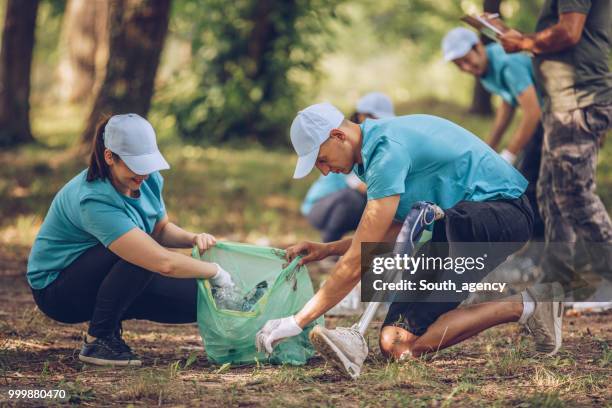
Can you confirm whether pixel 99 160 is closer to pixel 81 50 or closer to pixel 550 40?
pixel 550 40

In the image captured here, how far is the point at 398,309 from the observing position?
408 cm

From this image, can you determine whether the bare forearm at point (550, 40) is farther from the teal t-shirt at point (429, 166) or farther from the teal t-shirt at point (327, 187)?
the teal t-shirt at point (327, 187)

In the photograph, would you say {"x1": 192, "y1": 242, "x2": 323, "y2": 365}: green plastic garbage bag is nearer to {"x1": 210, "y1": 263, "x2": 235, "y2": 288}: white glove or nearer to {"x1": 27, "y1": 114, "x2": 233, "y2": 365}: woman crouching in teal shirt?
{"x1": 210, "y1": 263, "x2": 235, "y2": 288}: white glove

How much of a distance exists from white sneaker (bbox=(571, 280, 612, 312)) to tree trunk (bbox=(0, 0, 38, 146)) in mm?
6690

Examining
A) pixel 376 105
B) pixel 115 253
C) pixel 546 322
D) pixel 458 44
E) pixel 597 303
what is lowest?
pixel 597 303

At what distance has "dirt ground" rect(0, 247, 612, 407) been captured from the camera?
3377 millimetres

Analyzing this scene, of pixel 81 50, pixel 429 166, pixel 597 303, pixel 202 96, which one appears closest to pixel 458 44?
pixel 597 303

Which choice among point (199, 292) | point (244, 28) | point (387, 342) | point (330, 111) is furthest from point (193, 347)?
point (244, 28)

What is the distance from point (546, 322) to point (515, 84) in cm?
222

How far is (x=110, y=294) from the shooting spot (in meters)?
3.97

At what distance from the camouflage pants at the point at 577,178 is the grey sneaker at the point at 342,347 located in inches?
79.8

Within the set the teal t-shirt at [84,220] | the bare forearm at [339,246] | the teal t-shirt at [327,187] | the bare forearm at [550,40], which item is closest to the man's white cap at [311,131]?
the bare forearm at [339,246]

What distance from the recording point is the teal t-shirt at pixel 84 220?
385 centimetres

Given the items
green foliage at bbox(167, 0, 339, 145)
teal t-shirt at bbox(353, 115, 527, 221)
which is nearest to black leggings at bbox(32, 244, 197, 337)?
teal t-shirt at bbox(353, 115, 527, 221)
